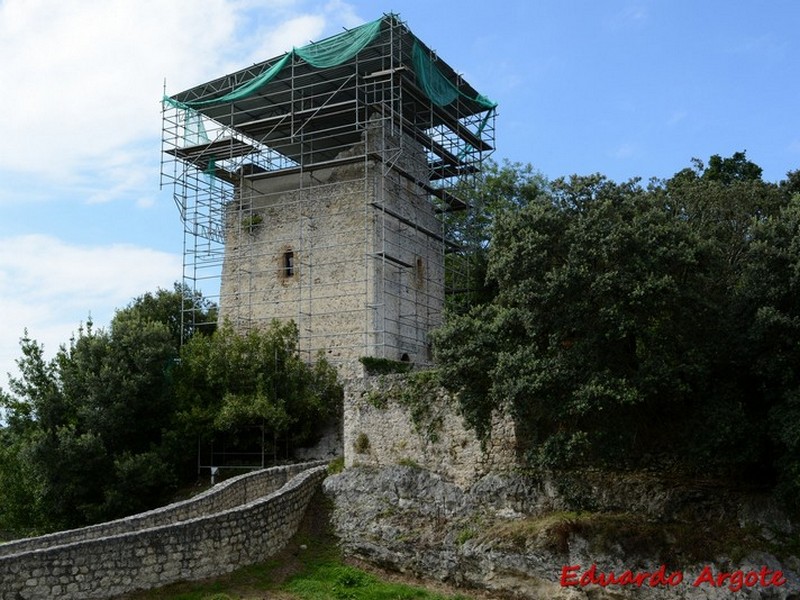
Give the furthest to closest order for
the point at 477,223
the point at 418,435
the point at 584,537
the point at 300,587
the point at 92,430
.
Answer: the point at 477,223
the point at 92,430
the point at 418,435
the point at 300,587
the point at 584,537

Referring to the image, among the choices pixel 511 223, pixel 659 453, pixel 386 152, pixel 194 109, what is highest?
pixel 194 109

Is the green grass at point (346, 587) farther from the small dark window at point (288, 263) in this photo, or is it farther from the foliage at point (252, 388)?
the small dark window at point (288, 263)

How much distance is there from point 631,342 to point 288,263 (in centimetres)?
1458

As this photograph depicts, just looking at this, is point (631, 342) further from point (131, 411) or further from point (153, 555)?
point (131, 411)

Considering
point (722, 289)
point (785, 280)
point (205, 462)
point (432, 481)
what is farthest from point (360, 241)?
point (785, 280)

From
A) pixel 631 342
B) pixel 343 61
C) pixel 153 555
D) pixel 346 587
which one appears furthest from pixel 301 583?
pixel 343 61

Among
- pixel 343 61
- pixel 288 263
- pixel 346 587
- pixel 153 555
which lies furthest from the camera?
pixel 288 263

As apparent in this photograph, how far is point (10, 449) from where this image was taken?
2416cm

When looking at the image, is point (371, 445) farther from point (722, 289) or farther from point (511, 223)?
point (722, 289)

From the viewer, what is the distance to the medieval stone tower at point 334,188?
25594mm

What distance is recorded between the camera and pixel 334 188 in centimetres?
2642

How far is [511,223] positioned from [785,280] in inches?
186

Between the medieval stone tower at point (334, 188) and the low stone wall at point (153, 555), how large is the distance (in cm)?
946

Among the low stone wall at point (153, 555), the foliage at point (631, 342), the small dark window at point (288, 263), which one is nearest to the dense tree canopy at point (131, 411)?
the small dark window at point (288, 263)
